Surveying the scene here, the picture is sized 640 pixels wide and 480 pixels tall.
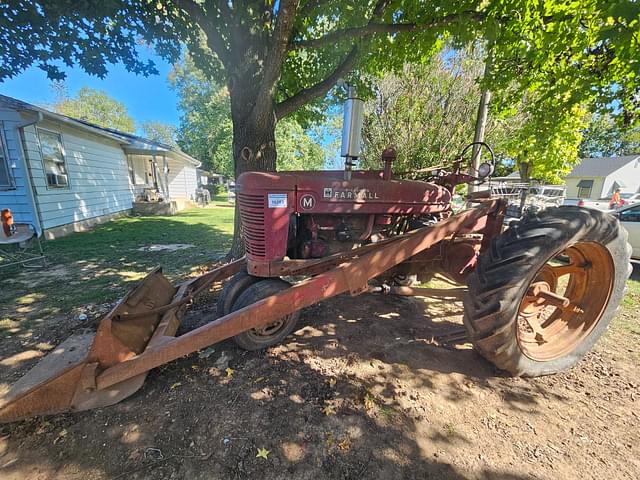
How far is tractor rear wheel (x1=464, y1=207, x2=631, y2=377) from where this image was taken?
2.04 meters

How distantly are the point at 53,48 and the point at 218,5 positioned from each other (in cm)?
231

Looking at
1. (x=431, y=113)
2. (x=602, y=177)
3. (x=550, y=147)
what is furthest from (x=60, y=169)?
(x=602, y=177)

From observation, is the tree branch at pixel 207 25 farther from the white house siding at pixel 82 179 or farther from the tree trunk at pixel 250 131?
the white house siding at pixel 82 179

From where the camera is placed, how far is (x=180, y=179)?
1736 cm

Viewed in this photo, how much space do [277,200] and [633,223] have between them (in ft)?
24.6

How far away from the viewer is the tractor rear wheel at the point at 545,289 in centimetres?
204

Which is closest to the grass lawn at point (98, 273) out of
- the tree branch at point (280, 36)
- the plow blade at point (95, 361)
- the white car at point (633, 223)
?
the white car at point (633, 223)

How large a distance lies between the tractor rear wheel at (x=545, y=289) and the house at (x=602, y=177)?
34016mm

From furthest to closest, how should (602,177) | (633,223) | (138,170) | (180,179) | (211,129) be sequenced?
(602,177)
(211,129)
(180,179)
(138,170)
(633,223)

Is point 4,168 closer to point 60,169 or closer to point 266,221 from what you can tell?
point 60,169

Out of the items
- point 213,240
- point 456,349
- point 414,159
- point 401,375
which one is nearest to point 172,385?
point 401,375

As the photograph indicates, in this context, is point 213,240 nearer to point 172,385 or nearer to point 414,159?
point 172,385

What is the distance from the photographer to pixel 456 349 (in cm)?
274

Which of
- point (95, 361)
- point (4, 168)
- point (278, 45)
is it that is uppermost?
point (278, 45)
